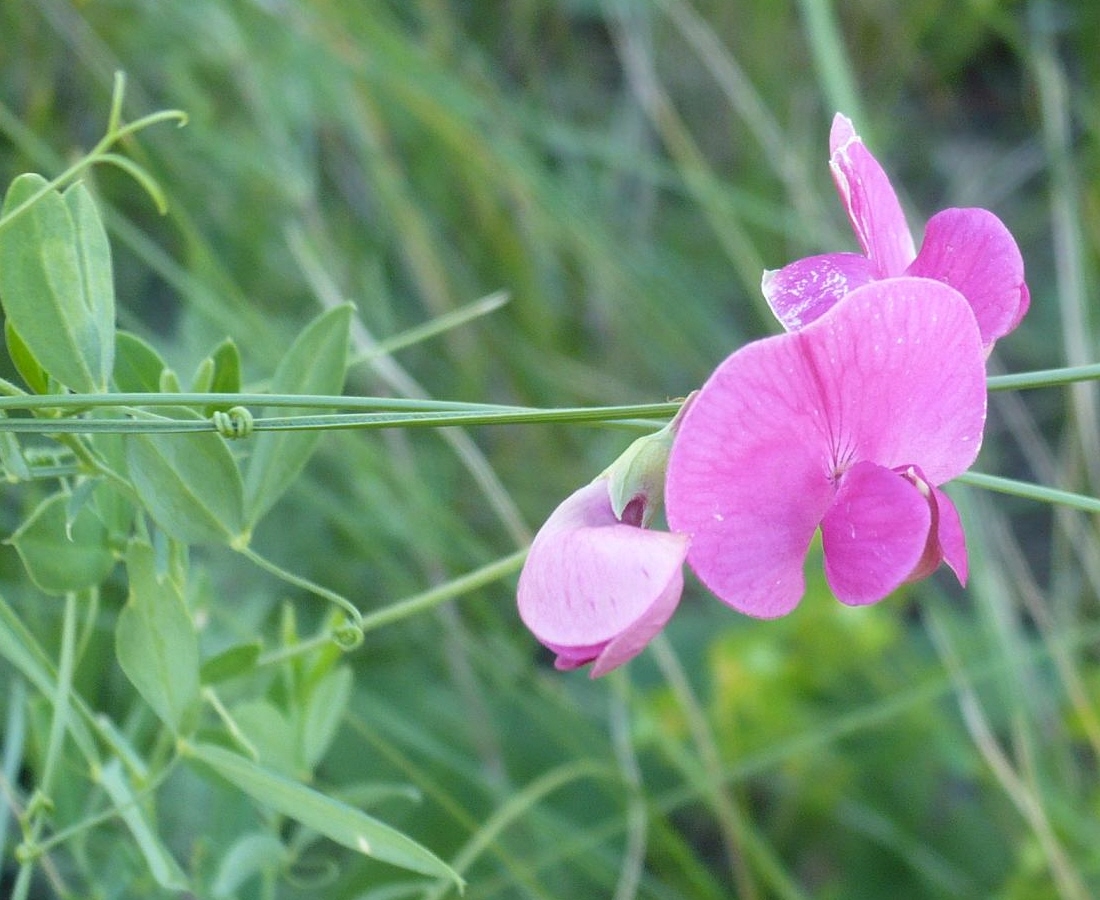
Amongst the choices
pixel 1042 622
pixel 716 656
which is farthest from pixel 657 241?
pixel 1042 622

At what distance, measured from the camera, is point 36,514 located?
1.59ft

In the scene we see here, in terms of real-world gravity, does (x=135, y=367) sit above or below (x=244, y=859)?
above

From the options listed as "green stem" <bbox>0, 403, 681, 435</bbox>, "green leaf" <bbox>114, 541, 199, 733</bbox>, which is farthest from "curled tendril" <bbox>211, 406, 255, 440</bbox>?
"green leaf" <bbox>114, 541, 199, 733</bbox>

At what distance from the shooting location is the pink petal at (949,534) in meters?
0.44

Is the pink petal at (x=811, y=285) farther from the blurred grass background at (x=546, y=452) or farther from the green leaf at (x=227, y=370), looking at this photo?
the blurred grass background at (x=546, y=452)

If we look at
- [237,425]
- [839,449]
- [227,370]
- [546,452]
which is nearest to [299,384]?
[227,370]

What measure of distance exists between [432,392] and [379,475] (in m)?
0.32

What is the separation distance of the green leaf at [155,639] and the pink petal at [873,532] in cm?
25

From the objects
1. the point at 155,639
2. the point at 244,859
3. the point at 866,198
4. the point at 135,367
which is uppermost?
the point at 866,198

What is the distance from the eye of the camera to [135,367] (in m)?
0.53

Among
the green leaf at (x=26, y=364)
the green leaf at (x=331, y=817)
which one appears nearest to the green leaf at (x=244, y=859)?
the green leaf at (x=331, y=817)

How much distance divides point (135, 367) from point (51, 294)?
8 centimetres

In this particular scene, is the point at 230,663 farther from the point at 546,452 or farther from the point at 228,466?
the point at 546,452

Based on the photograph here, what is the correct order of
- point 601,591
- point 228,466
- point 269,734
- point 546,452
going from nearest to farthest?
point 601,591
point 228,466
point 269,734
point 546,452
